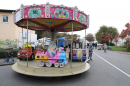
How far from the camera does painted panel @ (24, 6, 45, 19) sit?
176 inches

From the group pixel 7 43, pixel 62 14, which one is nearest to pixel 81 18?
pixel 62 14

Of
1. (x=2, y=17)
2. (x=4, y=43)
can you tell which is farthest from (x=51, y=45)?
(x=2, y=17)

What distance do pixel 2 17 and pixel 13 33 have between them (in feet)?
9.89

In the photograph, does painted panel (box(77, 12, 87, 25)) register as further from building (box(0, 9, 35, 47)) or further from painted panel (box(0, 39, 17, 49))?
building (box(0, 9, 35, 47))

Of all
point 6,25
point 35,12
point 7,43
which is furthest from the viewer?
point 6,25

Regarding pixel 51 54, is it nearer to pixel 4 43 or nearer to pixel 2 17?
pixel 4 43

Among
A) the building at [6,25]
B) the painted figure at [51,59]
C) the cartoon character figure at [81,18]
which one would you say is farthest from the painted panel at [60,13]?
the building at [6,25]

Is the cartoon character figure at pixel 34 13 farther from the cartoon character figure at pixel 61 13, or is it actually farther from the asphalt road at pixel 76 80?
the asphalt road at pixel 76 80

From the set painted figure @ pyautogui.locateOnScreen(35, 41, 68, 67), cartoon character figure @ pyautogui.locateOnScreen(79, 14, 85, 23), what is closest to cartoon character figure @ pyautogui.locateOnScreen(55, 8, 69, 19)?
cartoon character figure @ pyautogui.locateOnScreen(79, 14, 85, 23)

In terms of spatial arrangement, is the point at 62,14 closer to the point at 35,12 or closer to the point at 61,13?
the point at 61,13

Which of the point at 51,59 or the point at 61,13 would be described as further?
the point at 51,59

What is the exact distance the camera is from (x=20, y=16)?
4.76 m

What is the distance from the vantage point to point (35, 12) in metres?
4.52

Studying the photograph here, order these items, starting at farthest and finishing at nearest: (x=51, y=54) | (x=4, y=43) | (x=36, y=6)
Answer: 1. (x=4, y=43)
2. (x=51, y=54)
3. (x=36, y=6)
